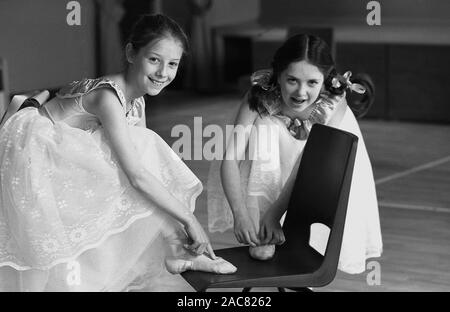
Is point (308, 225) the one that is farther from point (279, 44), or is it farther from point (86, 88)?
point (279, 44)

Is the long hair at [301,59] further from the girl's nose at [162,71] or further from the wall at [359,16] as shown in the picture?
the wall at [359,16]

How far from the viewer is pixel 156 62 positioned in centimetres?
166

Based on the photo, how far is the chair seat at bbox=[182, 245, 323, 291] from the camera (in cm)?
175

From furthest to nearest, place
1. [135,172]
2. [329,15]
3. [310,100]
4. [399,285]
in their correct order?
[329,15] → [399,285] → [310,100] → [135,172]

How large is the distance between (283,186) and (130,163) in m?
0.41

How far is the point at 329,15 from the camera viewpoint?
22.5 feet

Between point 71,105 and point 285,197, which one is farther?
point 285,197

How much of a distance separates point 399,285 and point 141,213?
1.21 meters

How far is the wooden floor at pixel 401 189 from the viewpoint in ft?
9.02

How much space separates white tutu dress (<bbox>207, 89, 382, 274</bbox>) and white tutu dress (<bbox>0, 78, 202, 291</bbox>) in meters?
0.17

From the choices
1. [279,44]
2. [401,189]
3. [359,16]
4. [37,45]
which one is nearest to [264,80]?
[401,189]

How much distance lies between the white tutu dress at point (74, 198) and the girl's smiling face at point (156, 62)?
0.06 meters
